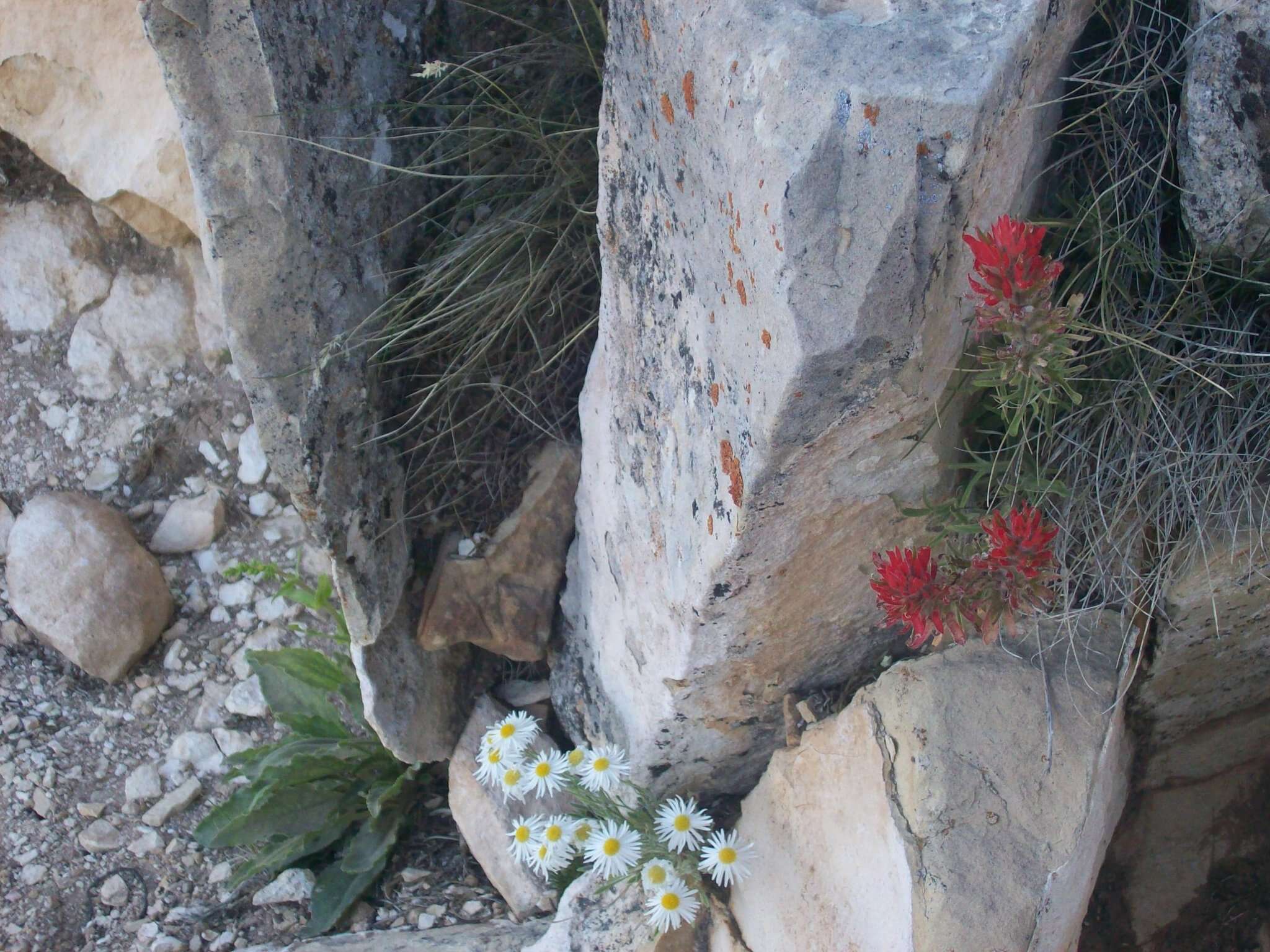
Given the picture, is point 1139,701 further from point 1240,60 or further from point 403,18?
point 403,18

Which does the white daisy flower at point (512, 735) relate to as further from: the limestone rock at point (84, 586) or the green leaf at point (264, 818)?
the limestone rock at point (84, 586)

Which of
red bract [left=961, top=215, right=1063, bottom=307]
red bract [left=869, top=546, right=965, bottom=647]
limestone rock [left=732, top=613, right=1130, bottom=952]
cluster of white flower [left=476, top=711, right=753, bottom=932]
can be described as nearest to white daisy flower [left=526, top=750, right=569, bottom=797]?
cluster of white flower [left=476, top=711, right=753, bottom=932]

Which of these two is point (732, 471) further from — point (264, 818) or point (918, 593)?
point (264, 818)

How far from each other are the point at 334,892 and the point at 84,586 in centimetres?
111

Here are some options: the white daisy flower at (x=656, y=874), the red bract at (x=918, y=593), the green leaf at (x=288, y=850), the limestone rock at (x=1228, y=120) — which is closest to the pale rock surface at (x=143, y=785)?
the green leaf at (x=288, y=850)

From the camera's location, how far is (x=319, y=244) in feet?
7.77

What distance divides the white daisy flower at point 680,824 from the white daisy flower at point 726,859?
4cm

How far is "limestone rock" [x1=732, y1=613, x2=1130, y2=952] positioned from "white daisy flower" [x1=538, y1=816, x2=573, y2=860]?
51 cm

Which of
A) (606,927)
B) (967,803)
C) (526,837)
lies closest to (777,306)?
(967,803)

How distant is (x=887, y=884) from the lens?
1930mm

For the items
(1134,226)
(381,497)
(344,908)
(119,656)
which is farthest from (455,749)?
(1134,226)

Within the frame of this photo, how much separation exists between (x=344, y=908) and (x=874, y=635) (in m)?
1.49

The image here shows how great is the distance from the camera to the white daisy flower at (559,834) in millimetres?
2330

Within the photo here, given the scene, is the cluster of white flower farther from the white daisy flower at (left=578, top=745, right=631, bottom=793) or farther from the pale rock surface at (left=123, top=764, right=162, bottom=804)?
the pale rock surface at (left=123, top=764, right=162, bottom=804)
